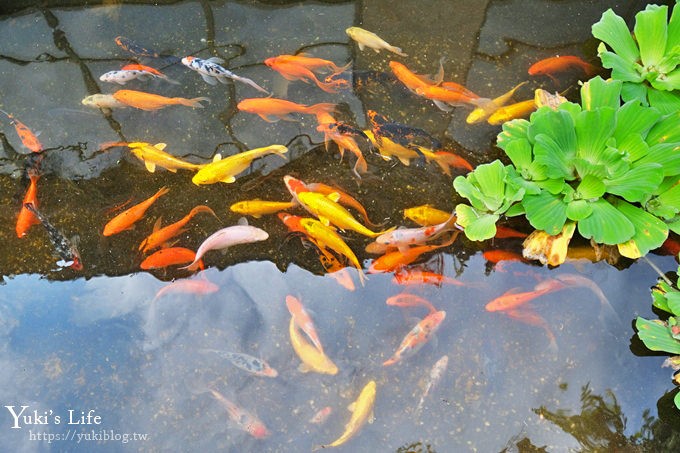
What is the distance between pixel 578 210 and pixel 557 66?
0.96 meters

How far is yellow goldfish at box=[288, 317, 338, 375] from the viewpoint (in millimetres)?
2283

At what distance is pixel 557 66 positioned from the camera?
9.55 feet

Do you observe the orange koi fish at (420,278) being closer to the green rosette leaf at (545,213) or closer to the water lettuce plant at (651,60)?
the green rosette leaf at (545,213)

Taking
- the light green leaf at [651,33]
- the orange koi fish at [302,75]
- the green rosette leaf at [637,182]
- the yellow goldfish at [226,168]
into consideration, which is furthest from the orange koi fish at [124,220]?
the light green leaf at [651,33]

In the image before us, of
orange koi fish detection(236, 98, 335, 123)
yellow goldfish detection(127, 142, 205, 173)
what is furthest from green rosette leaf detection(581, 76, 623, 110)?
yellow goldfish detection(127, 142, 205, 173)

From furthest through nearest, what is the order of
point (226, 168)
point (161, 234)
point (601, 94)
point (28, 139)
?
1. point (28, 139)
2. point (226, 168)
3. point (161, 234)
4. point (601, 94)

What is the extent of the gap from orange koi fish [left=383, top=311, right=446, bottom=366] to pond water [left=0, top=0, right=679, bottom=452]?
0.10 ft

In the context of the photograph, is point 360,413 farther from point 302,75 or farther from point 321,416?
point 302,75

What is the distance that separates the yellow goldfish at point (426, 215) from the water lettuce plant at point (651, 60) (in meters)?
0.93

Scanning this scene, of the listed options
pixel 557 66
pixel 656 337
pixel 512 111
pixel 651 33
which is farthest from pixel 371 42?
pixel 656 337

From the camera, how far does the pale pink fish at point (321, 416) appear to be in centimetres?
220

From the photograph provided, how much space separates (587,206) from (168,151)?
183 cm

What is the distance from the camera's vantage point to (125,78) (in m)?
2.96

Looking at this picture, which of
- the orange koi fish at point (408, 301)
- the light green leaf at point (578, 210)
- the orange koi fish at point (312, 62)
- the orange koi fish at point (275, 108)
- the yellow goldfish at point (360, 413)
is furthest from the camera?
the orange koi fish at point (312, 62)
